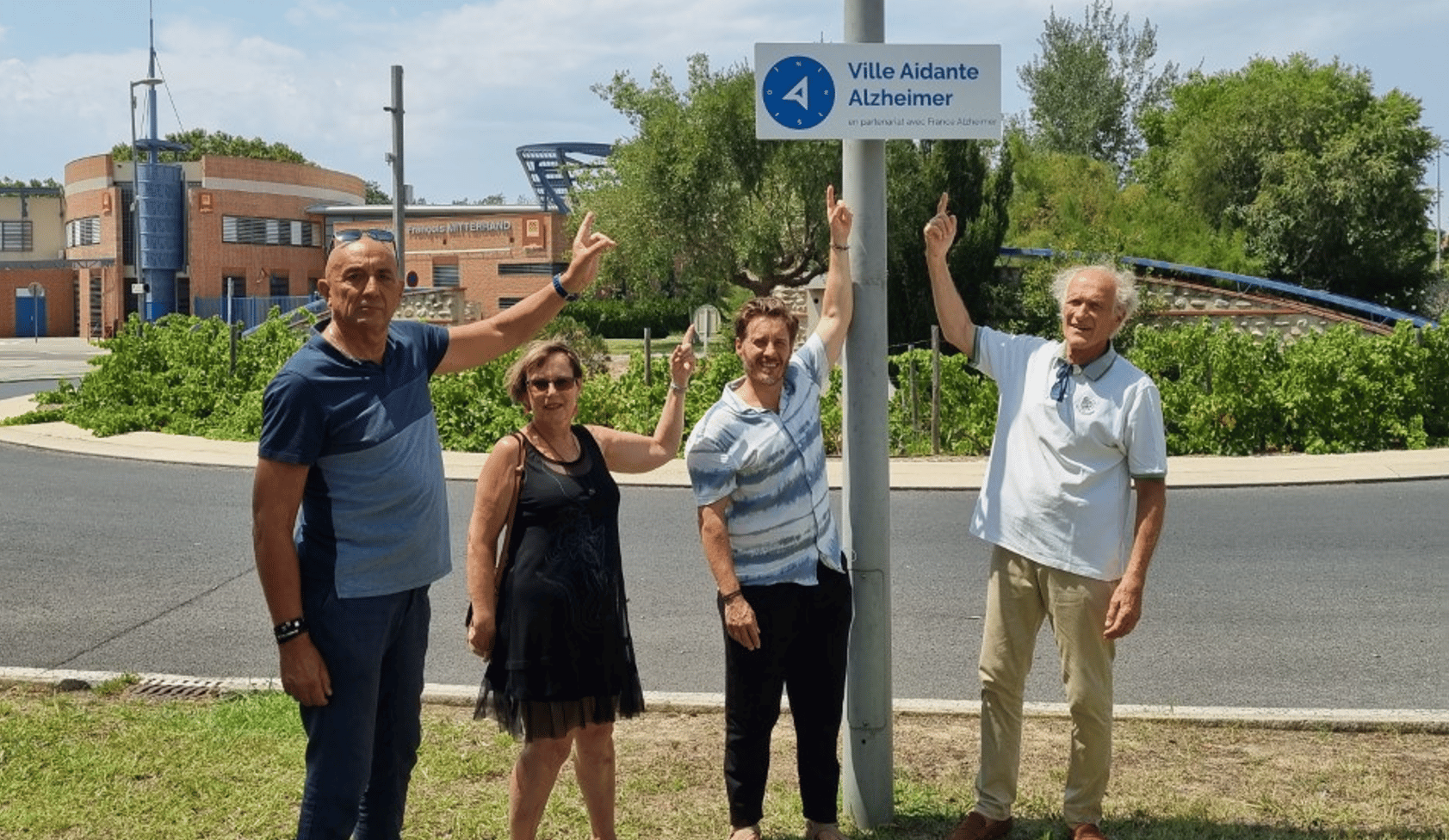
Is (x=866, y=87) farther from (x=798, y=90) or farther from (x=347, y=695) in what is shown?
(x=347, y=695)

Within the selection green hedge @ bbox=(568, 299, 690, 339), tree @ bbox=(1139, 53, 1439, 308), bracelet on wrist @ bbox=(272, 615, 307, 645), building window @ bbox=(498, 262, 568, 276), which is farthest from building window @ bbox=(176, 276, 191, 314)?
bracelet on wrist @ bbox=(272, 615, 307, 645)

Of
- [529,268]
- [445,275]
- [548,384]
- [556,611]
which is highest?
[529,268]

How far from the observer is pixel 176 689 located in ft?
20.8

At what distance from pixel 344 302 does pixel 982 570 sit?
6.59 m

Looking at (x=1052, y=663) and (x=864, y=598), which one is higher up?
(x=864, y=598)

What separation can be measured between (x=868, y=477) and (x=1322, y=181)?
33758 mm

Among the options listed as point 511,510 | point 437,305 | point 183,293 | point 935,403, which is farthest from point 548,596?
point 183,293

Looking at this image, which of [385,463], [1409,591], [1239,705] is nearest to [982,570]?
[1409,591]

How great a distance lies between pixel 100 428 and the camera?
1916 cm

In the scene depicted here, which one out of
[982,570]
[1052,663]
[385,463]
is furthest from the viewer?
[982,570]

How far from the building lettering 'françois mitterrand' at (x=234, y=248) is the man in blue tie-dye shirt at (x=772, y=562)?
173 ft

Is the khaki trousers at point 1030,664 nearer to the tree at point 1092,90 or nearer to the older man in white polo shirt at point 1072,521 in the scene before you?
the older man in white polo shirt at point 1072,521

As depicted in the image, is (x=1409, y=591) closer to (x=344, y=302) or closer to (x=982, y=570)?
(x=982, y=570)

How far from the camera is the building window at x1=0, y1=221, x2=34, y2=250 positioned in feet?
223
